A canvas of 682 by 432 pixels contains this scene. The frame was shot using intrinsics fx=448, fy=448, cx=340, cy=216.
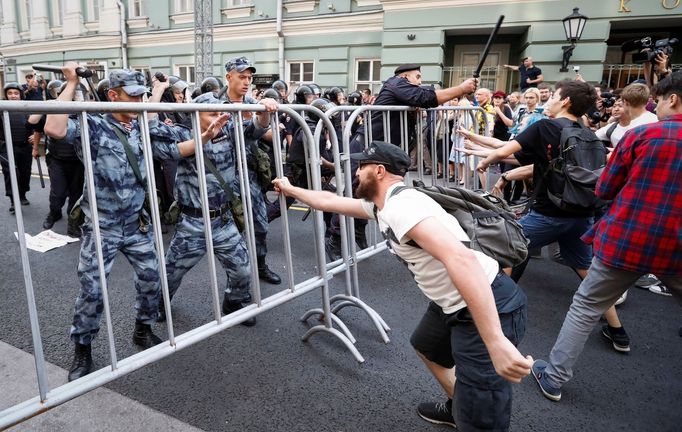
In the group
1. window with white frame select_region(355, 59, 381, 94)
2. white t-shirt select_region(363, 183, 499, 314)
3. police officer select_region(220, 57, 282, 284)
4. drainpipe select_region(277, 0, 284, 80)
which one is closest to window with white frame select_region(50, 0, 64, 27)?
drainpipe select_region(277, 0, 284, 80)

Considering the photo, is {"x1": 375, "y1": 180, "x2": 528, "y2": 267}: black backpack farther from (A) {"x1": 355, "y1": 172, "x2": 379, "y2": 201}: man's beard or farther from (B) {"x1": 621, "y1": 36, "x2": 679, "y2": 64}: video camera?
(B) {"x1": 621, "y1": 36, "x2": 679, "y2": 64}: video camera

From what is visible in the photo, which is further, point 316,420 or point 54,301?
point 54,301

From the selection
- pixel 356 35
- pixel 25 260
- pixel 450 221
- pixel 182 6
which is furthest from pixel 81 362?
pixel 182 6

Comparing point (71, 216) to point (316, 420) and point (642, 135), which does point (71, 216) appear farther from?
point (642, 135)

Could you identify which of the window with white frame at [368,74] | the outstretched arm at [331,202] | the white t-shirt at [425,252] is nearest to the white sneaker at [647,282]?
the white t-shirt at [425,252]

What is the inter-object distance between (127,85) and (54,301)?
2.08m

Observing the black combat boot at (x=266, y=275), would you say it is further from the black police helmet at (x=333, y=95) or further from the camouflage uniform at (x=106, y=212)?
the black police helmet at (x=333, y=95)

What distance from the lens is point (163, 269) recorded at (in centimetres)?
218

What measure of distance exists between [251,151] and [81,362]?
6.54 feet

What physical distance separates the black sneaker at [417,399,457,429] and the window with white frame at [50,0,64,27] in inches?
962

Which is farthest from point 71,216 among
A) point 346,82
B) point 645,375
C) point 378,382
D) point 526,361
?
point 346,82

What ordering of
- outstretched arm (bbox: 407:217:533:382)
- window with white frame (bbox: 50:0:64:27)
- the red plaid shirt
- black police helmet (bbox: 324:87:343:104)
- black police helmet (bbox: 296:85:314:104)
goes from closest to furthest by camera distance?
1. outstretched arm (bbox: 407:217:533:382)
2. the red plaid shirt
3. black police helmet (bbox: 296:85:314:104)
4. black police helmet (bbox: 324:87:343:104)
5. window with white frame (bbox: 50:0:64:27)

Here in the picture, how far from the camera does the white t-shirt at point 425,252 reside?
177 cm

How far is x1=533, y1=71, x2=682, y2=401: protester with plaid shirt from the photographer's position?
2264mm
